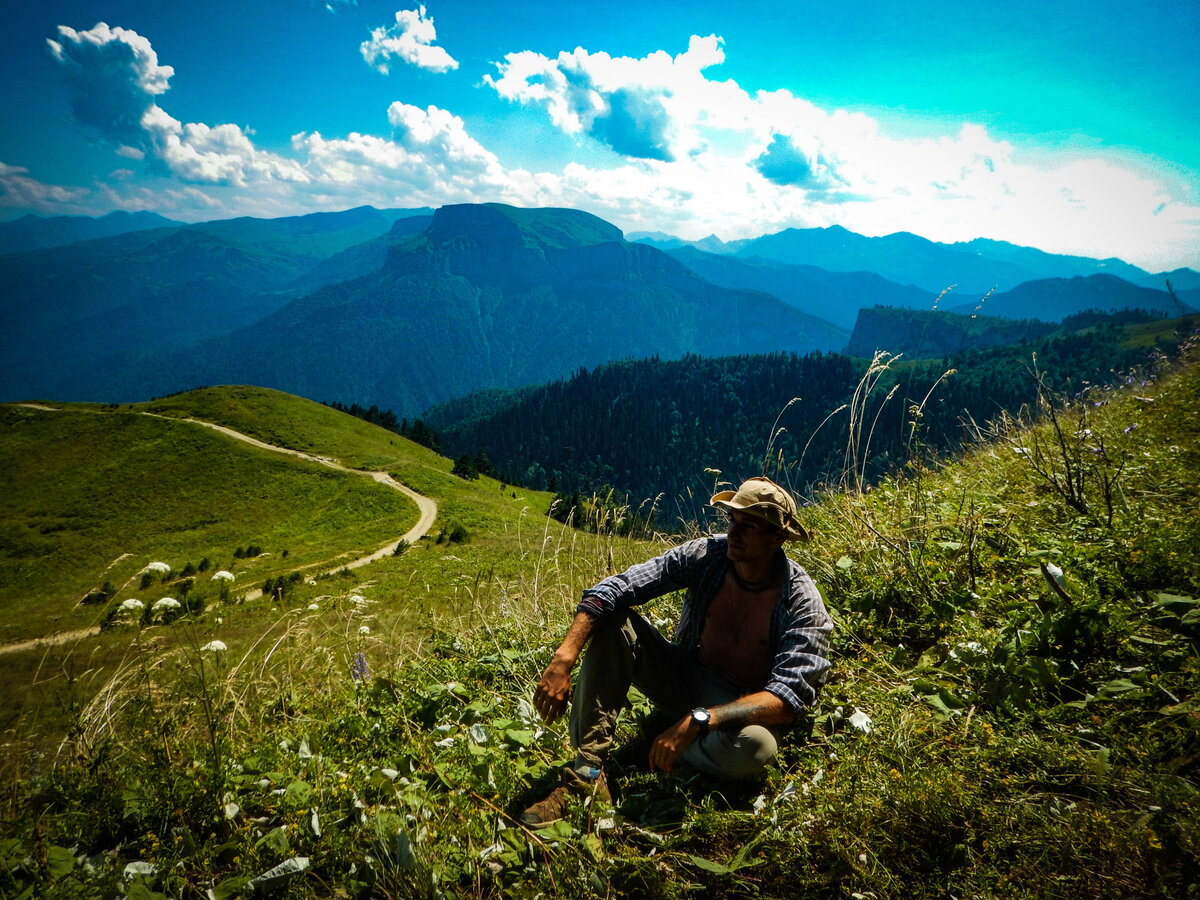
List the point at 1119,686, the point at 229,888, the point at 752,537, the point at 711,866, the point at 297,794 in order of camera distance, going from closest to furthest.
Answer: the point at 711,866 → the point at 229,888 → the point at 1119,686 → the point at 297,794 → the point at 752,537

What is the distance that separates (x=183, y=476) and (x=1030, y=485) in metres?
68.8

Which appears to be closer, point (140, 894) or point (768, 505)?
point (140, 894)

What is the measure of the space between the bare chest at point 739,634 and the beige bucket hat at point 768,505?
0.46 metres

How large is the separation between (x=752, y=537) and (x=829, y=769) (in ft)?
4.57

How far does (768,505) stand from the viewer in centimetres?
356

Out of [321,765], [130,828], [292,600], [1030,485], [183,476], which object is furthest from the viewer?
[183,476]

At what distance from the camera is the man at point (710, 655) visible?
3.21m

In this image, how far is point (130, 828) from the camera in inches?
121

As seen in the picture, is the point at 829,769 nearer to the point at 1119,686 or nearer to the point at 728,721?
the point at 728,721

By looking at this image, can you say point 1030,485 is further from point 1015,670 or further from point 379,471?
point 379,471

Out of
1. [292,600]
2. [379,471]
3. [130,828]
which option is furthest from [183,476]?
[130,828]

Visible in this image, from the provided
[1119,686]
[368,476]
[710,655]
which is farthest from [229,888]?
[368,476]

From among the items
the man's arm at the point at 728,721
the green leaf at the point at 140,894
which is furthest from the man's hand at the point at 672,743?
the green leaf at the point at 140,894

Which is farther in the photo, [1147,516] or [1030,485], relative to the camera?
[1030,485]
